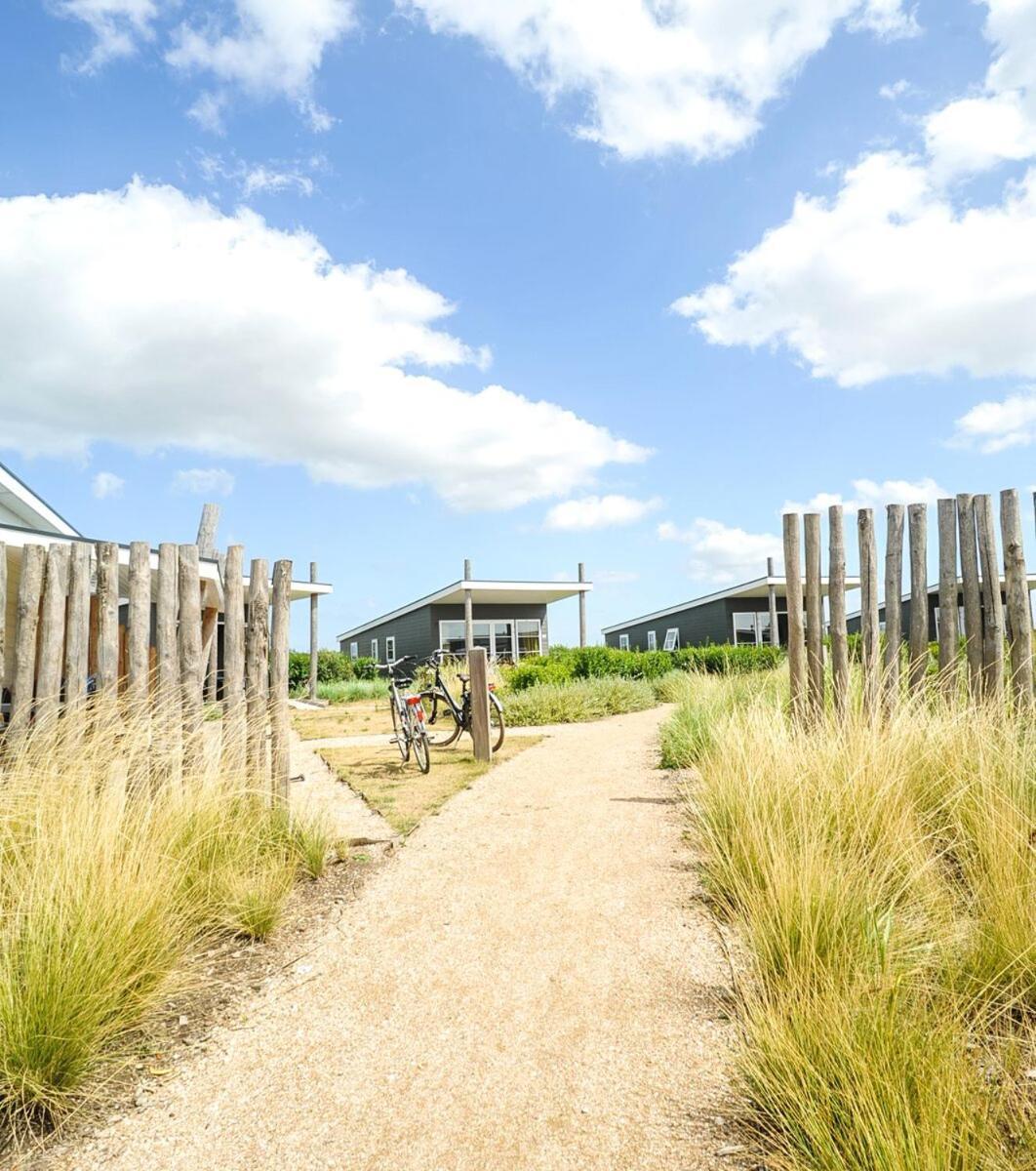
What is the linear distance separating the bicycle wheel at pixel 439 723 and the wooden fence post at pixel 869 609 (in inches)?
189

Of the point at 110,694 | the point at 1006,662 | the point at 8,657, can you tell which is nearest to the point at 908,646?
the point at 1006,662

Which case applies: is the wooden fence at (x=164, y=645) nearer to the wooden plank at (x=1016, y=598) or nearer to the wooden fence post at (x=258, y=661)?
the wooden fence post at (x=258, y=661)

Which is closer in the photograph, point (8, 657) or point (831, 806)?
point (831, 806)

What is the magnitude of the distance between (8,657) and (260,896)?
3.98 metres

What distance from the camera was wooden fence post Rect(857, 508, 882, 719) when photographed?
5.83 metres

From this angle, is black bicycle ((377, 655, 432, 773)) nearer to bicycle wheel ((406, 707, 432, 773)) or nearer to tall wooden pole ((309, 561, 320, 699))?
bicycle wheel ((406, 707, 432, 773))

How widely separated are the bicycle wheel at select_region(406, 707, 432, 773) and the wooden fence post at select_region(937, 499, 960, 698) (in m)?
4.63

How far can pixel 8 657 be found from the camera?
21.2 feet

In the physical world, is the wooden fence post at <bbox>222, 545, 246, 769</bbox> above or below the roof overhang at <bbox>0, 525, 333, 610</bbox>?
below

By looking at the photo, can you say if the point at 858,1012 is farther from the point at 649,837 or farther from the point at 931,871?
the point at 649,837

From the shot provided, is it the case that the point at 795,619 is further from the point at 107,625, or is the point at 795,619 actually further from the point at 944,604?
the point at 107,625

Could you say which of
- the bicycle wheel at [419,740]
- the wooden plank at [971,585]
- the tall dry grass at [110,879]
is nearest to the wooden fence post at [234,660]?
the tall dry grass at [110,879]

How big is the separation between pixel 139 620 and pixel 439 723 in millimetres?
8268

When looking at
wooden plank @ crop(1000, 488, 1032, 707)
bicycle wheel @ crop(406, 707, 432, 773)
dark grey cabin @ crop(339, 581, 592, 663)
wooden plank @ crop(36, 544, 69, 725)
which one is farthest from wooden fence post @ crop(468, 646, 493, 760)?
dark grey cabin @ crop(339, 581, 592, 663)
